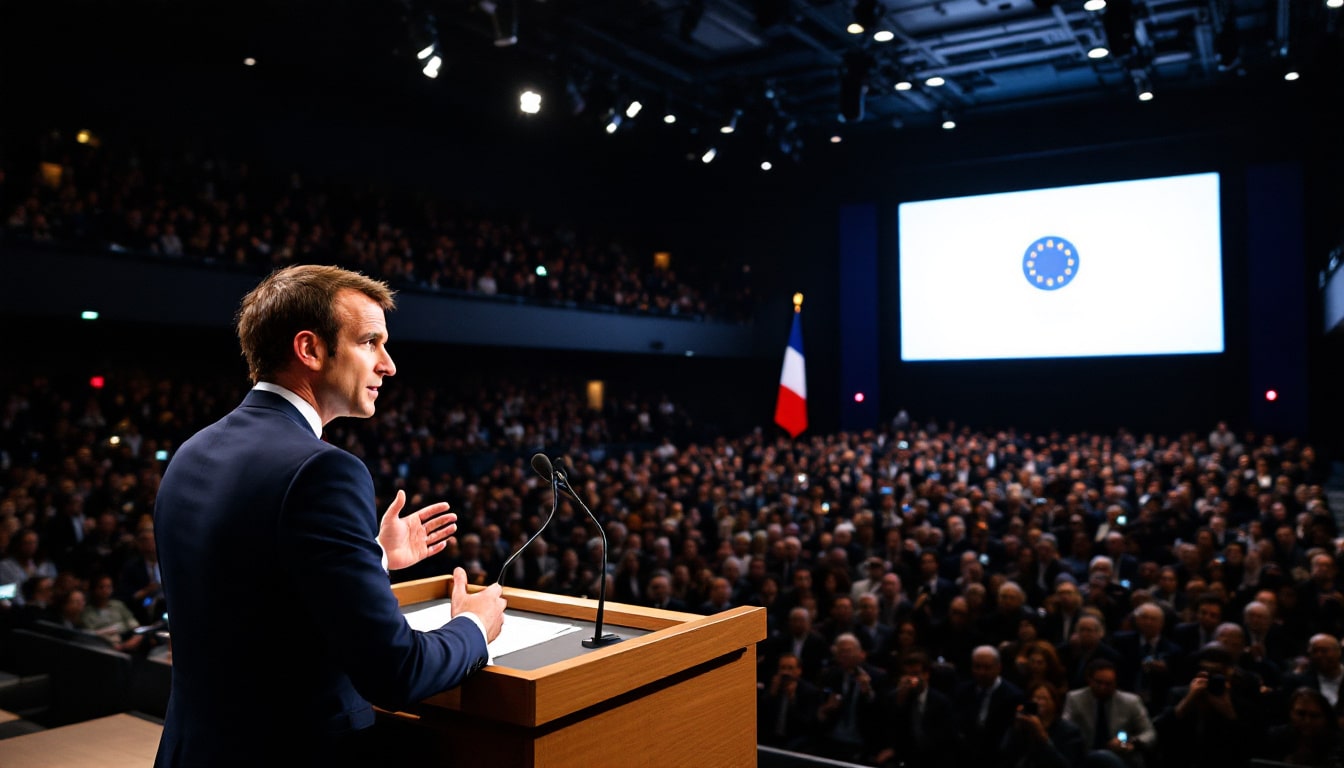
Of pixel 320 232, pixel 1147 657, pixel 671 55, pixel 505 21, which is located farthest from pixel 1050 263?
pixel 320 232

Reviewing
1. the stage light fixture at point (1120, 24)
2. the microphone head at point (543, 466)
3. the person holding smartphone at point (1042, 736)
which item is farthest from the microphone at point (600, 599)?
the stage light fixture at point (1120, 24)

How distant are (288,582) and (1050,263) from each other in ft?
51.8

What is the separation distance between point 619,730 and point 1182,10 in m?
13.3

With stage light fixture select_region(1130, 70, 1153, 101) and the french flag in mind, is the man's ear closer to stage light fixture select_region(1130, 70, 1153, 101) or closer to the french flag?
the french flag

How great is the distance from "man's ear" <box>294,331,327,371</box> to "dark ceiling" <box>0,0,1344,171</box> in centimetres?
912

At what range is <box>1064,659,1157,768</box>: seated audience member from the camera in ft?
14.0

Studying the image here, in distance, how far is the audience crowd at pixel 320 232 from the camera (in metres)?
10.3

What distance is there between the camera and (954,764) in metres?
4.31

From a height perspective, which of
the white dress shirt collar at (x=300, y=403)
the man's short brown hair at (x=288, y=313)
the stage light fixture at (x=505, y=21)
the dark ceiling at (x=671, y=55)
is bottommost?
the white dress shirt collar at (x=300, y=403)

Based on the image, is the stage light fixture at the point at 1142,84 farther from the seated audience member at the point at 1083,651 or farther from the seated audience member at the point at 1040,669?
the seated audience member at the point at 1040,669

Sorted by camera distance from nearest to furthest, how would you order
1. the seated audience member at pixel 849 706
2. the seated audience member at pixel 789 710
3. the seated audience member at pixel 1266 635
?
the seated audience member at pixel 849 706, the seated audience member at pixel 789 710, the seated audience member at pixel 1266 635

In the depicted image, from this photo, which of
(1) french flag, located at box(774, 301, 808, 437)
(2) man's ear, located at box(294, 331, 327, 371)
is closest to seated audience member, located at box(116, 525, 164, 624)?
(2) man's ear, located at box(294, 331, 327, 371)

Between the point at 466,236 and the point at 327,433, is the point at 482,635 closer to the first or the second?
the point at 327,433

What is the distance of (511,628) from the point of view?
4.97ft
